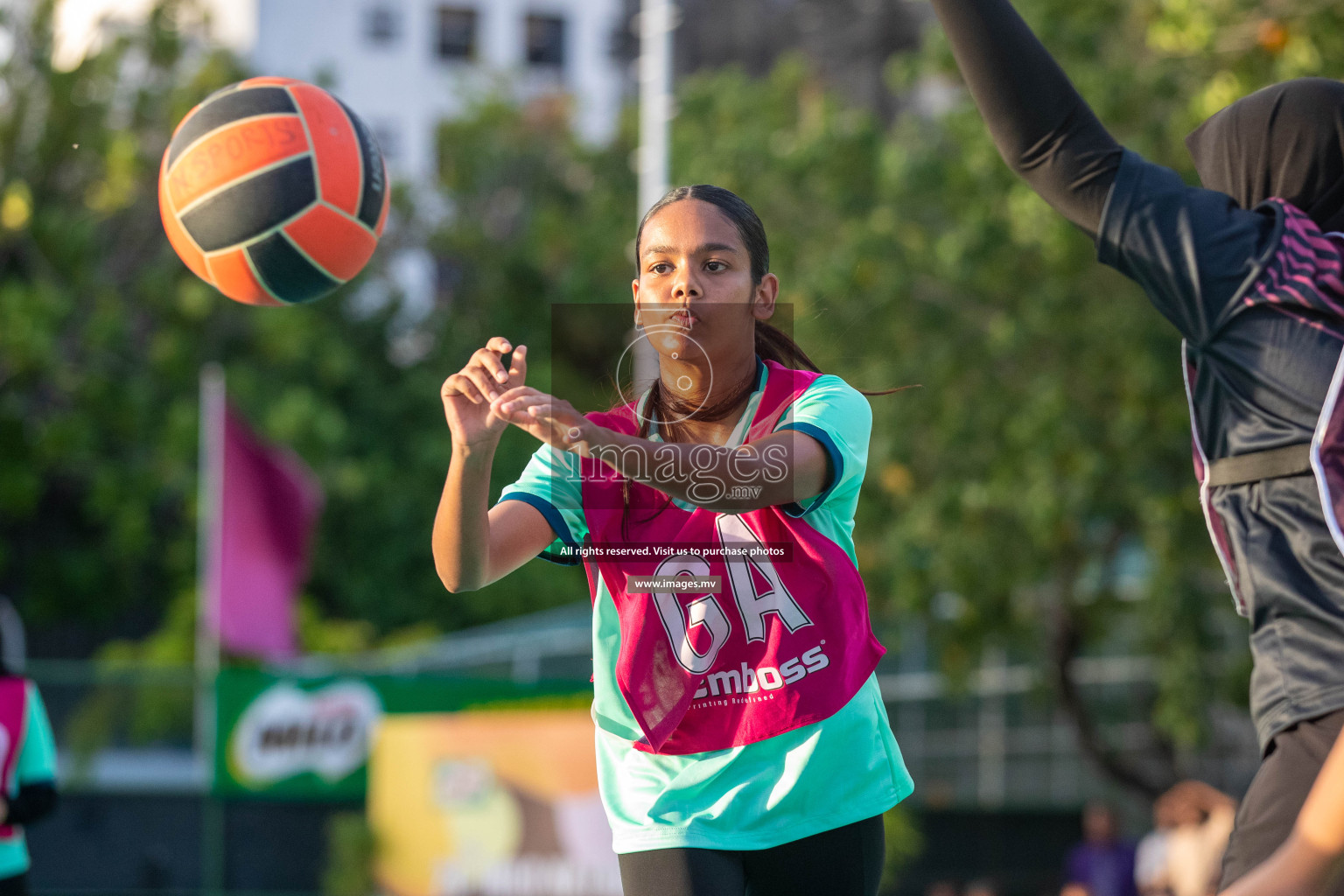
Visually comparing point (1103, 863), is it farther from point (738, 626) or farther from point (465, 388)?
point (465, 388)

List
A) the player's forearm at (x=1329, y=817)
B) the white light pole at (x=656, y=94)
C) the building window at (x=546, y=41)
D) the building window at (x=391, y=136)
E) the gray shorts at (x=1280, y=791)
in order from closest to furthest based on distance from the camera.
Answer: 1. the player's forearm at (x=1329, y=817)
2. the gray shorts at (x=1280, y=791)
3. the white light pole at (x=656, y=94)
4. the building window at (x=391, y=136)
5. the building window at (x=546, y=41)

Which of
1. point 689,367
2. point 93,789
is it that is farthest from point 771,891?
point 93,789

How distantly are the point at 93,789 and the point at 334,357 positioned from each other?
1058 centimetres

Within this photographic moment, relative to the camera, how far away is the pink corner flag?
53.5 feet

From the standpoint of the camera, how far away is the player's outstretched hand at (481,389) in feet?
8.64

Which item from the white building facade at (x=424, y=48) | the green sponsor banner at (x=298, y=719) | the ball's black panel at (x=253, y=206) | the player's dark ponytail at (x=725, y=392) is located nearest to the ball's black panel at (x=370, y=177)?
the ball's black panel at (x=253, y=206)

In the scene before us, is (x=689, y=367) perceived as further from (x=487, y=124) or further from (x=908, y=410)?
(x=487, y=124)

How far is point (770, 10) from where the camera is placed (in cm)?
4525

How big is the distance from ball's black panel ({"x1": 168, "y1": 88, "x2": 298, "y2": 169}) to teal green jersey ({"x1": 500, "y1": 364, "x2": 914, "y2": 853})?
5.49 feet

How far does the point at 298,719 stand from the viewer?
1398 cm

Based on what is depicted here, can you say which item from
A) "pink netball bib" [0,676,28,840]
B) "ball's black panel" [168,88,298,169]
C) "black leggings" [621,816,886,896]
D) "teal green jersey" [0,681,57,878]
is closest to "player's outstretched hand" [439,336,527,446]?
"black leggings" [621,816,886,896]

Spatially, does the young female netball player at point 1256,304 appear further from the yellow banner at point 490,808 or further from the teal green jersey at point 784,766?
the yellow banner at point 490,808

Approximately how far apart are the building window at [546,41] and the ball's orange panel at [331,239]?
4325 cm

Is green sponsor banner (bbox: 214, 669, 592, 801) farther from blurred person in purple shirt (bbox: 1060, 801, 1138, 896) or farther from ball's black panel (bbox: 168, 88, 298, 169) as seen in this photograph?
ball's black panel (bbox: 168, 88, 298, 169)
